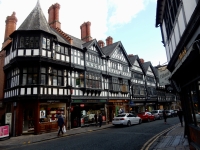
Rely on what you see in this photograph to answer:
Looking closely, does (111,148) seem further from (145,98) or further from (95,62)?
(145,98)

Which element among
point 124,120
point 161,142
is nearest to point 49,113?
point 124,120

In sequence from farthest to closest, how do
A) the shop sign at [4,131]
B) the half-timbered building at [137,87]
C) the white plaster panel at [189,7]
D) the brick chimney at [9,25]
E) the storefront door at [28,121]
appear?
the half-timbered building at [137,87], the brick chimney at [9,25], the storefront door at [28,121], the shop sign at [4,131], the white plaster panel at [189,7]

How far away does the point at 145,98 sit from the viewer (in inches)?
1435

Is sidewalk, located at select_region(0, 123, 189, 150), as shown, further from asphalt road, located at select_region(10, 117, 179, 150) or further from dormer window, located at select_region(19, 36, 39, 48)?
dormer window, located at select_region(19, 36, 39, 48)

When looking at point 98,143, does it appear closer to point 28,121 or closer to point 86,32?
point 28,121

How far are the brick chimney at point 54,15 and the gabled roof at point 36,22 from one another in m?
3.13

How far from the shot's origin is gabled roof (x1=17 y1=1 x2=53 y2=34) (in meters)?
17.5

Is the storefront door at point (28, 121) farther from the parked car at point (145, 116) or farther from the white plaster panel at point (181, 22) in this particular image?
the white plaster panel at point (181, 22)

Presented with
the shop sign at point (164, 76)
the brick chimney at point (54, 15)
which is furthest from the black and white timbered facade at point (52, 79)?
the shop sign at point (164, 76)

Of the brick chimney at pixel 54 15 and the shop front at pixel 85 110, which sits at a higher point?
the brick chimney at pixel 54 15

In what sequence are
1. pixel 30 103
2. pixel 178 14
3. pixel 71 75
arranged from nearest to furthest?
pixel 178 14 → pixel 30 103 → pixel 71 75

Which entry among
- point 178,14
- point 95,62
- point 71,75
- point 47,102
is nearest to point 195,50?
point 178,14

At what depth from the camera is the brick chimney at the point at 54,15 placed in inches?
920

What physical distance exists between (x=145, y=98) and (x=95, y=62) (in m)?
18.3
